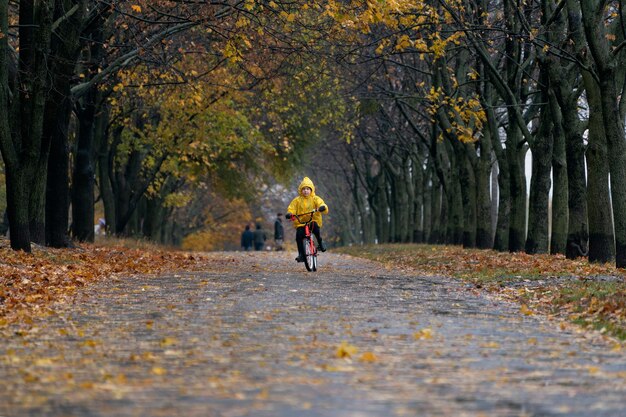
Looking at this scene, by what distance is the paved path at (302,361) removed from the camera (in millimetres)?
7090

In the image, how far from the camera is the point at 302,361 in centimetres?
902

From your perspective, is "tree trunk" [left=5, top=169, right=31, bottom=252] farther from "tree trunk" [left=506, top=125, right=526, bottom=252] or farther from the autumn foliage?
"tree trunk" [left=506, top=125, right=526, bottom=252]

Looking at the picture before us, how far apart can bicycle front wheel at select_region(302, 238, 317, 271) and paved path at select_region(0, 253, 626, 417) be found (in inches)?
316

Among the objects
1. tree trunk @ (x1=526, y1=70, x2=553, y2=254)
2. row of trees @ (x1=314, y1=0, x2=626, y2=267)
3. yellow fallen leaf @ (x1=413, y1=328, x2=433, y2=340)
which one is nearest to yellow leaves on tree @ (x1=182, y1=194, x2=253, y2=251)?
row of trees @ (x1=314, y1=0, x2=626, y2=267)

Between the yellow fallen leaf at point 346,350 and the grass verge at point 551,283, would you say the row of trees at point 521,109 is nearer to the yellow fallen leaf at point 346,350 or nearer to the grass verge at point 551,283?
→ the grass verge at point 551,283

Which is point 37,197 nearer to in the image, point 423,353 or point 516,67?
point 516,67

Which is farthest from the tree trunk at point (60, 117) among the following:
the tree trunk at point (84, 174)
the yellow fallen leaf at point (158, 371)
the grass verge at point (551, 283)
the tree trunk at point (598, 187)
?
the yellow fallen leaf at point (158, 371)

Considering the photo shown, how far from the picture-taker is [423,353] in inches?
378

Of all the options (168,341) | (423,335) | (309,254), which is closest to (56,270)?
(309,254)

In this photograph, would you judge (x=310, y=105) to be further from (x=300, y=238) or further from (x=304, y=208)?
(x=300, y=238)

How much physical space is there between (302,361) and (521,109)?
2516 centimetres

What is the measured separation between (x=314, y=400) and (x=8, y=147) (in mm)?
16398

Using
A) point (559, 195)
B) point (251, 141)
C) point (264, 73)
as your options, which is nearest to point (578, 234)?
point (559, 195)

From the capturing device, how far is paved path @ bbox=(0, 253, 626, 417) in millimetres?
7090
